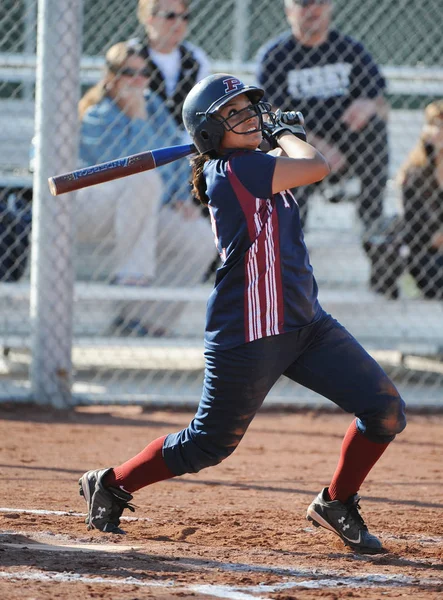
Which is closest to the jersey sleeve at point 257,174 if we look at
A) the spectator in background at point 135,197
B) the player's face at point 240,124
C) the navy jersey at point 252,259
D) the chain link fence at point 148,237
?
the navy jersey at point 252,259

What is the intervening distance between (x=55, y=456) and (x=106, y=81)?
9.17 feet

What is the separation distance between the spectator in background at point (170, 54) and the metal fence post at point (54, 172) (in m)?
0.92

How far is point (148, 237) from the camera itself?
253 inches

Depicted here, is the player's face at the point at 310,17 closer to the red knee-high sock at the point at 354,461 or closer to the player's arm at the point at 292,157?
the player's arm at the point at 292,157

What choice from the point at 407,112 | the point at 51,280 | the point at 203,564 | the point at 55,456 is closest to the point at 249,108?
the point at 203,564

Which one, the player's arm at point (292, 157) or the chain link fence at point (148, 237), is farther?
the chain link fence at point (148, 237)

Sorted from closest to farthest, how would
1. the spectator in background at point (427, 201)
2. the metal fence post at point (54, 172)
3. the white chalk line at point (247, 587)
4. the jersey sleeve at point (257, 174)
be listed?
1. the white chalk line at point (247, 587)
2. the jersey sleeve at point (257, 174)
3. the metal fence post at point (54, 172)
4. the spectator in background at point (427, 201)

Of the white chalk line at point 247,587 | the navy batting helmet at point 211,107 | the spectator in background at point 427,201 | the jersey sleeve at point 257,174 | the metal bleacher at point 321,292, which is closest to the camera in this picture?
the white chalk line at point 247,587

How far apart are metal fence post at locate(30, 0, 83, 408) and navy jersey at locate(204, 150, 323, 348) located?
2.74m

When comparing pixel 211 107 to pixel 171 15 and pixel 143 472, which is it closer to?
pixel 143 472

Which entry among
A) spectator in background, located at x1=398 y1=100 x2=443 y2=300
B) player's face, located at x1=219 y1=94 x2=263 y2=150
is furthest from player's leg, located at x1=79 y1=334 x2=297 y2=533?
spectator in background, located at x1=398 y1=100 x2=443 y2=300

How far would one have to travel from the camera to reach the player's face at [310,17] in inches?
261

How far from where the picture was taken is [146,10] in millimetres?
6664

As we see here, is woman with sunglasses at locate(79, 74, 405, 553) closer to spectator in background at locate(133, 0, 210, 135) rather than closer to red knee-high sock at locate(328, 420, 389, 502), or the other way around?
red knee-high sock at locate(328, 420, 389, 502)
